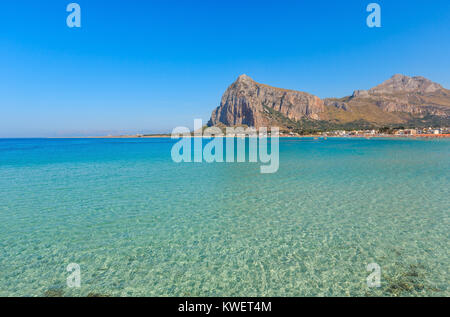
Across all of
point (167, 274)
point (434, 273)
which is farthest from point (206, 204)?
point (434, 273)

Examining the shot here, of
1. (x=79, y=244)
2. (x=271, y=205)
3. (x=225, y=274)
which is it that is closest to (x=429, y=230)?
(x=271, y=205)

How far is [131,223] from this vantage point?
34.4 feet

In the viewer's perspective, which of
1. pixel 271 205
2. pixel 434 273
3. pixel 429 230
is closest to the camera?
pixel 434 273

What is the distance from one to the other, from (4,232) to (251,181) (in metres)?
16.1

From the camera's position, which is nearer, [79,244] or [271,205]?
[79,244]

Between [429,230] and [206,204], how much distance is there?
10.3 metres

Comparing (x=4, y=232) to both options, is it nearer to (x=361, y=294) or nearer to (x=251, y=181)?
(x=361, y=294)

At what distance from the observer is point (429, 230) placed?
360 inches
